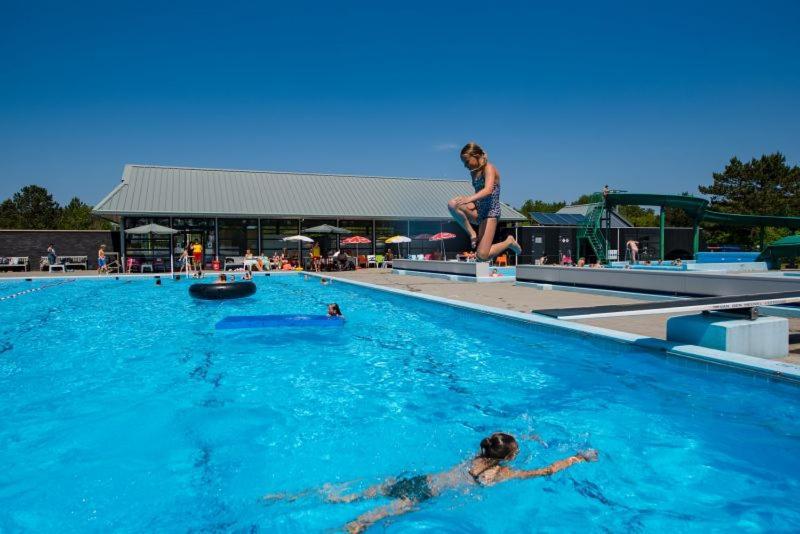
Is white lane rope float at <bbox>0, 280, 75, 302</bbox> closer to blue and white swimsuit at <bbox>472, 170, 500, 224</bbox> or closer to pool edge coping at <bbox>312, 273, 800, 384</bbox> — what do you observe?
blue and white swimsuit at <bbox>472, 170, 500, 224</bbox>

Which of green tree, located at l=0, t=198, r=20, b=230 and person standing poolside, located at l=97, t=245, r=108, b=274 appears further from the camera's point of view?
green tree, located at l=0, t=198, r=20, b=230

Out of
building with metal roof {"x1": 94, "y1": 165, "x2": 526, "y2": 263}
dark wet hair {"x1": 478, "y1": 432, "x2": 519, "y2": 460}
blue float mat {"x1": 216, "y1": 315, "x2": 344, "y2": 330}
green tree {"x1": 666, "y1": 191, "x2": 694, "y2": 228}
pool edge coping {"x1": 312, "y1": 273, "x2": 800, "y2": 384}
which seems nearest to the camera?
dark wet hair {"x1": 478, "y1": 432, "x2": 519, "y2": 460}

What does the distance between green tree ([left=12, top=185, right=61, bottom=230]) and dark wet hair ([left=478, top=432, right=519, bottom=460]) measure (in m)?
90.7

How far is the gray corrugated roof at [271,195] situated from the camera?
2522 cm

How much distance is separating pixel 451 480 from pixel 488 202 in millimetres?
12209

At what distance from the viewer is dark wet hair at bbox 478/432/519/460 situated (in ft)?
12.6

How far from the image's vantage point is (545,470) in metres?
3.74

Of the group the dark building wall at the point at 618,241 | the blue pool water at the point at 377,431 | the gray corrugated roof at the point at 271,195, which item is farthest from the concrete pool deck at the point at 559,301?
the dark building wall at the point at 618,241

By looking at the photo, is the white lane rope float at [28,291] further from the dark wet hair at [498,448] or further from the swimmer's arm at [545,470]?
the swimmer's arm at [545,470]

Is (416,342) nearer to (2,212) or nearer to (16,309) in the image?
(16,309)

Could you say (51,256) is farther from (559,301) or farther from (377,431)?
(377,431)

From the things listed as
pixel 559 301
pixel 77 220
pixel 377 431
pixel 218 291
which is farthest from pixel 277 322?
pixel 77 220

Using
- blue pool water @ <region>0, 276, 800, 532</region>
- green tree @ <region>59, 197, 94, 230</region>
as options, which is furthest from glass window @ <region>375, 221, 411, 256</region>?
green tree @ <region>59, 197, 94, 230</region>

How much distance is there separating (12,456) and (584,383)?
18.0 ft
